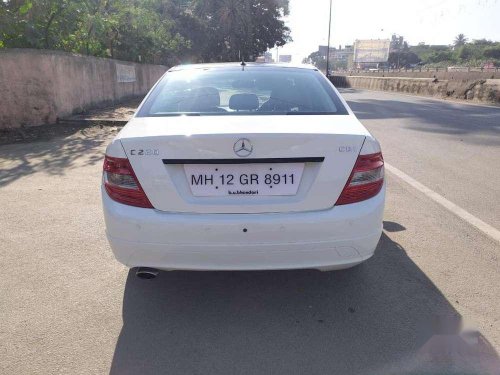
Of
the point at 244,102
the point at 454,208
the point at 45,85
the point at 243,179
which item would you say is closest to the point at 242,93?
the point at 244,102

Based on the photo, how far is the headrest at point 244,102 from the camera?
3105mm

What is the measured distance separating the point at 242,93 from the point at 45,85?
8.68m

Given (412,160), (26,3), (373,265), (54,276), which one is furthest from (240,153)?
(26,3)

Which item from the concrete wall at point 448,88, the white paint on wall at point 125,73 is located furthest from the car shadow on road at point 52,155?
the concrete wall at point 448,88

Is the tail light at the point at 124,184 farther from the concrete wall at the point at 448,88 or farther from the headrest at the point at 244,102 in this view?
the concrete wall at the point at 448,88

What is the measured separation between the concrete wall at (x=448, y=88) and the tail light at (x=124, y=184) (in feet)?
73.8

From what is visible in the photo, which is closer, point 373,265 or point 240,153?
point 240,153

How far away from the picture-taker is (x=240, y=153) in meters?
2.40

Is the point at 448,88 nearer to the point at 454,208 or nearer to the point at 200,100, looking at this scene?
the point at 454,208

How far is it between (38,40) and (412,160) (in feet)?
29.6

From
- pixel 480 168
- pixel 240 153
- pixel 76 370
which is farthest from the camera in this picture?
pixel 480 168

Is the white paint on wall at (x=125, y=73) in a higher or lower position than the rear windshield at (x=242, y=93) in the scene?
lower

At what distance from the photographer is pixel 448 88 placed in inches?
1001

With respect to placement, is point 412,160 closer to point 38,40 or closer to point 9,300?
point 9,300
